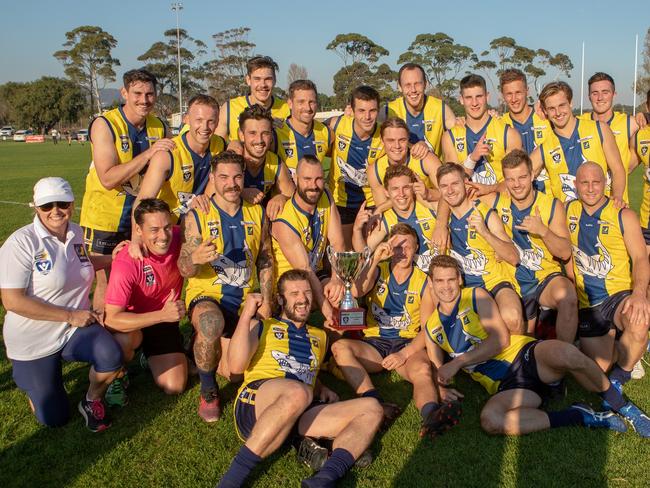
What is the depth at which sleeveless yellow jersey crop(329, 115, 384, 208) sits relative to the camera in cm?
595

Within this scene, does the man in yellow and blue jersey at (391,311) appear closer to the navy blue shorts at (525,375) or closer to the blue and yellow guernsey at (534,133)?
the navy blue shorts at (525,375)

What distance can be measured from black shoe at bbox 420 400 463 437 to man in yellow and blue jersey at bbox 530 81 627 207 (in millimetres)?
2836

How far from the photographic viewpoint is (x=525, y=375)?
4094mm

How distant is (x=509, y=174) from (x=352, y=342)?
6.30 feet

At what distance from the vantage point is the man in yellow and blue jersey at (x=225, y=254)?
4.36 m

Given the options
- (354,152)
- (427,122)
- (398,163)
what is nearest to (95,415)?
(398,163)

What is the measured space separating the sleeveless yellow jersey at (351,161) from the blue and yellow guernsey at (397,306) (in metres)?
1.38

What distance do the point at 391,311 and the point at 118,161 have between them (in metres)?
2.73

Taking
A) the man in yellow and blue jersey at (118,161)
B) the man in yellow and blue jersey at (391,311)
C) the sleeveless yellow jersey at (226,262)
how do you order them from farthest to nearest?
the man in yellow and blue jersey at (118,161) < the sleeveless yellow jersey at (226,262) < the man in yellow and blue jersey at (391,311)

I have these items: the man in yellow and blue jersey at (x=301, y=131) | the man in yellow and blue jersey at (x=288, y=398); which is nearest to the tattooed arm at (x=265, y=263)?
the man in yellow and blue jersey at (x=288, y=398)

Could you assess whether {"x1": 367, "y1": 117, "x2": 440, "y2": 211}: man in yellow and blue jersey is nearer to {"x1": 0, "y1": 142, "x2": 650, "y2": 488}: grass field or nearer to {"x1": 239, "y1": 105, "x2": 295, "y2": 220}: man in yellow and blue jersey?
{"x1": 239, "y1": 105, "x2": 295, "y2": 220}: man in yellow and blue jersey

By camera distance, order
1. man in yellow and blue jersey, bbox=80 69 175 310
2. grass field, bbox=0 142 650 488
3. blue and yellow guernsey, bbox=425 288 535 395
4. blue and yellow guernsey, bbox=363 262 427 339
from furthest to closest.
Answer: man in yellow and blue jersey, bbox=80 69 175 310, blue and yellow guernsey, bbox=363 262 427 339, blue and yellow guernsey, bbox=425 288 535 395, grass field, bbox=0 142 650 488

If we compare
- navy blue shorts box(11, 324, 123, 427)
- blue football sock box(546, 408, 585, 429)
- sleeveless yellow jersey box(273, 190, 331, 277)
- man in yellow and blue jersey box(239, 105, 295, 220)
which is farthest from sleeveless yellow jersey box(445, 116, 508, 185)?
navy blue shorts box(11, 324, 123, 427)

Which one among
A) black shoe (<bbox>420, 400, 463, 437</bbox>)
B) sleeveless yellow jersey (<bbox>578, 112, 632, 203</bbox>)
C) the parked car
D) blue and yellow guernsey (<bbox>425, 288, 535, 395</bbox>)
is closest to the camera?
black shoe (<bbox>420, 400, 463, 437</bbox>)
